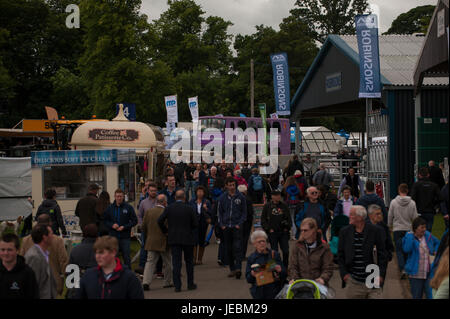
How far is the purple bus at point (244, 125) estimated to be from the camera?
44.6 metres

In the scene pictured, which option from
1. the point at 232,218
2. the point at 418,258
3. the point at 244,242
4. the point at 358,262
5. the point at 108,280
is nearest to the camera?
the point at 108,280

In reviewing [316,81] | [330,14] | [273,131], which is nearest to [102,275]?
[316,81]

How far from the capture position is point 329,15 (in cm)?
8162

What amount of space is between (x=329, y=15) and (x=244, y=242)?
230 feet

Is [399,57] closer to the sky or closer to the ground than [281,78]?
closer to the sky

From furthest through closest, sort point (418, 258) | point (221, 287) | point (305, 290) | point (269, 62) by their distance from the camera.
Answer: point (269, 62)
point (221, 287)
point (418, 258)
point (305, 290)

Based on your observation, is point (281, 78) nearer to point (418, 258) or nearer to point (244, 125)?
point (244, 125)

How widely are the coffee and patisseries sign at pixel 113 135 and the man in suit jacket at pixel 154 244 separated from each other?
912 cm

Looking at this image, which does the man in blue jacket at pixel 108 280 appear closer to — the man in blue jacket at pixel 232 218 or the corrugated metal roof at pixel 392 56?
the man in blue jacket at pixel 232 218

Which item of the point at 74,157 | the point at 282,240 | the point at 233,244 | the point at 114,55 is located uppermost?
the point at 114,55

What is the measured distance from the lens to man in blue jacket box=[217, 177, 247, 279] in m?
13.7

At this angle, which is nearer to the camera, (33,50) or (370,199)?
(370,199)

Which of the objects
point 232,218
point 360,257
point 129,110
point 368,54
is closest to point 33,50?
point 129,110
